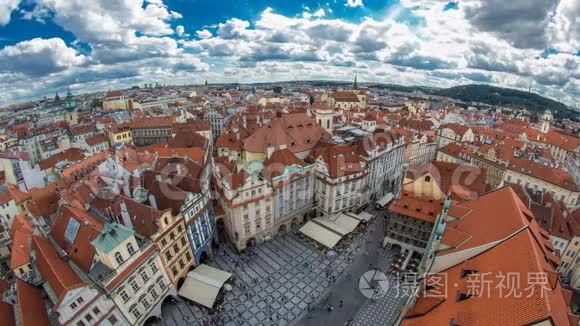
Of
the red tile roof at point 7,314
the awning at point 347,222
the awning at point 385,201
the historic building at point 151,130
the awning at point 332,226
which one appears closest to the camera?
the red tile roof at point 7,314

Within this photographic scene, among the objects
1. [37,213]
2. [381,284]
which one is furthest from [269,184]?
[37,213]

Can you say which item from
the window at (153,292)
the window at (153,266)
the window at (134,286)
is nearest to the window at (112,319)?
the window at (134,286)

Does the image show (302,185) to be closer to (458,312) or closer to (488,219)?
(488,219)

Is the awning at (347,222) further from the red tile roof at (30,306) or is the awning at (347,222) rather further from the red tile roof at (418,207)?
the red tile roof at (30,306)

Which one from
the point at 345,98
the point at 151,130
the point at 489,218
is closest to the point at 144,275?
the point at 489,218

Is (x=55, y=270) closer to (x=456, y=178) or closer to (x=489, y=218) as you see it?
(x=489, y=218)
